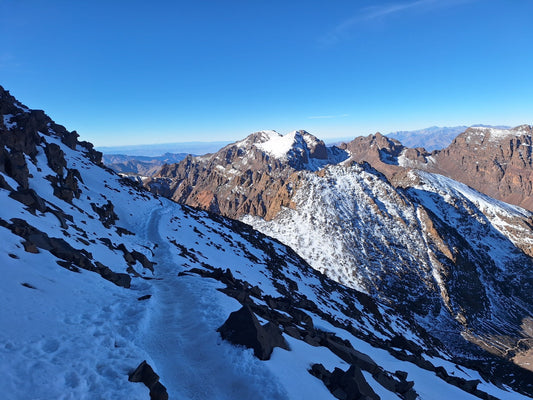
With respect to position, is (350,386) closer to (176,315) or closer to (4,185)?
(176,315)

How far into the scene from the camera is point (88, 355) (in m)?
8.77

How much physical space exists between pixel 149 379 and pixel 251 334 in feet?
12.8

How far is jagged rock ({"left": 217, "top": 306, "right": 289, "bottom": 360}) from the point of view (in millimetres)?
10539

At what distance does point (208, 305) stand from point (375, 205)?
96.6 m

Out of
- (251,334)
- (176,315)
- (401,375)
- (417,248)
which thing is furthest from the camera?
(417,248)

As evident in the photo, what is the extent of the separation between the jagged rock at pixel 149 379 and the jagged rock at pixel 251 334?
3.32 m

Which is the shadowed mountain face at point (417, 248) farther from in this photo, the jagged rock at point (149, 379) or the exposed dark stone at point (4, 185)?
the jagged rock at point (149, 379)

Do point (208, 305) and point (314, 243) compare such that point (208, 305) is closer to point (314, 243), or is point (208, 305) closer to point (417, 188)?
point (314, 243)

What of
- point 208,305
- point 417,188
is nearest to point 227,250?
point 208,305

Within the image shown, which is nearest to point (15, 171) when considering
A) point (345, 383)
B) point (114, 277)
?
point (114, 277)

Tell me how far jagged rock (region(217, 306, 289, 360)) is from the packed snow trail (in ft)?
1.02

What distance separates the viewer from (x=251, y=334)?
1078 cm

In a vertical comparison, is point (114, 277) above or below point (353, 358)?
above

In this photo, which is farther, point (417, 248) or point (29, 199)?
point (417, 248)
